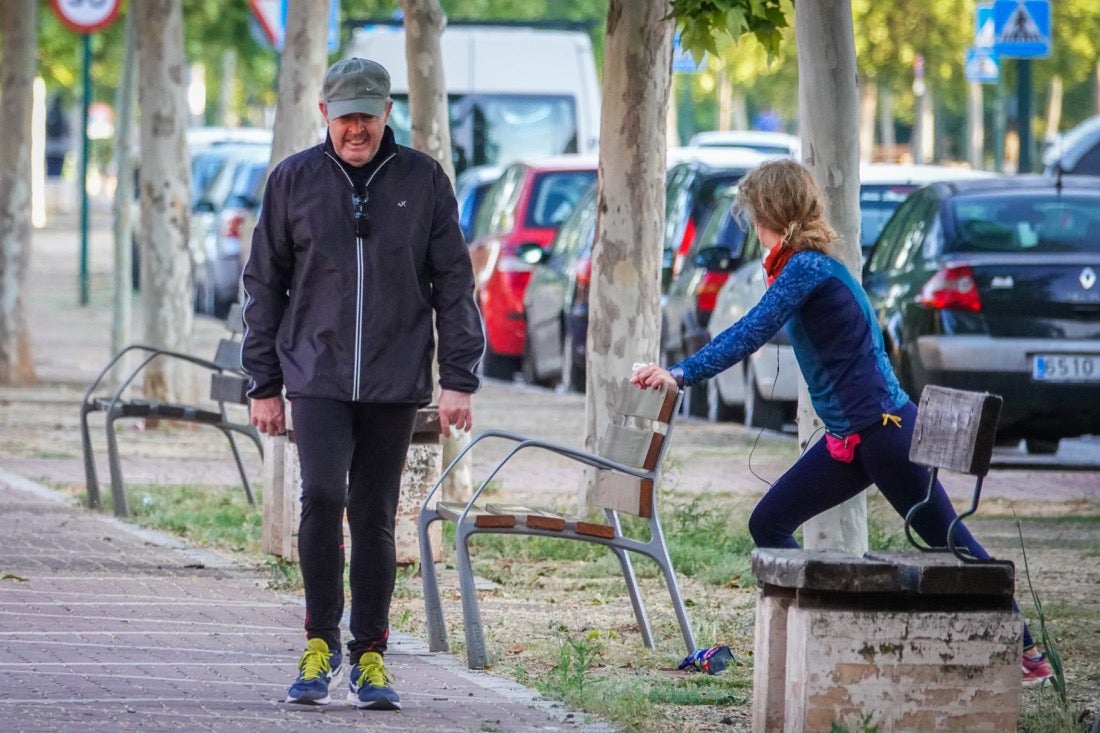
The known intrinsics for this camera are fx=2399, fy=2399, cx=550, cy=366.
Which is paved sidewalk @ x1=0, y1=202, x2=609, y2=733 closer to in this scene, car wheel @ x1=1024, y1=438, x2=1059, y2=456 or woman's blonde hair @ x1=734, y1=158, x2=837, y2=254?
woman's blonde hair @ x1=734, y1=158, x2=837, y2=254

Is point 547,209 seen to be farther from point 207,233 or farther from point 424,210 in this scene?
point 424,210

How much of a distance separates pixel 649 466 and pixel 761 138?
30597 millimetres

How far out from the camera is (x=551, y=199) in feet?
68.0

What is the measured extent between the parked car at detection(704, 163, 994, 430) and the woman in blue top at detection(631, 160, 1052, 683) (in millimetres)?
7565

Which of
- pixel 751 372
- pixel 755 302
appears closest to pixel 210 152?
pixel 751 372

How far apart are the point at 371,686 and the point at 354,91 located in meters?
1.64

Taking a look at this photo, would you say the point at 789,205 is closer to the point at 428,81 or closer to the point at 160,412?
the point at 428,81

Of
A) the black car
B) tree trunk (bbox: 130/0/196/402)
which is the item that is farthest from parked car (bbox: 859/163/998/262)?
tree trunk (bbox: 130/0/196/402)

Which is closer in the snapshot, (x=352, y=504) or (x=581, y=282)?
(x=352, y=504)

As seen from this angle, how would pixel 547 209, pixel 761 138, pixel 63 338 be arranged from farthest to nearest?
pixel 761 138, pixel 63 338, pixel 547 209

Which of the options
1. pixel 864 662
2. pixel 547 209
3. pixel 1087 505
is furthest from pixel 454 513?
pixel 547 209

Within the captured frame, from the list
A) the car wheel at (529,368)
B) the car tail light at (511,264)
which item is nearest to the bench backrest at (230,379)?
the car tail light at (511,264)

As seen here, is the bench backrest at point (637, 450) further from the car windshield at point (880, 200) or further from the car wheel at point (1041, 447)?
the car windshield at point (880, 200)

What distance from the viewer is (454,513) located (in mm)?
7762
